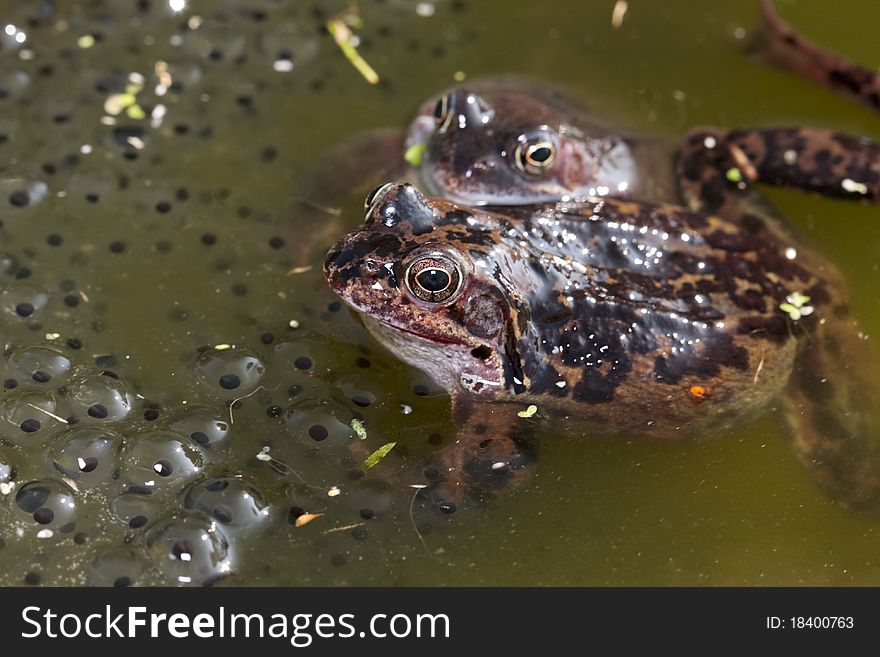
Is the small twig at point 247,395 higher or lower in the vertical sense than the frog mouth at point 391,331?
lower

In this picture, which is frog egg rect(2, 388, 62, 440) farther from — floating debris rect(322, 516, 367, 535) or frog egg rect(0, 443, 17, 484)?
floating debris rect(322, 516, 367, 535)

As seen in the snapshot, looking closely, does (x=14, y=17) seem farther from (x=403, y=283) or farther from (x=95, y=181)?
(x=403, y=283)

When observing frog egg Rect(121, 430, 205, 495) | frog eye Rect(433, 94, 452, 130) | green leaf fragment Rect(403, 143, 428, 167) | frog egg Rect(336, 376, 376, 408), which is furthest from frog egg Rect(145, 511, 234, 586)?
frog eye Rect(433, 94, 452, 130)

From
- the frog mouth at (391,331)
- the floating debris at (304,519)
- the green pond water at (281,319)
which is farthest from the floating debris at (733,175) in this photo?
the floating debris at (304,519)

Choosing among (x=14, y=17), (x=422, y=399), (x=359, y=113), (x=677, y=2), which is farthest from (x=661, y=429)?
(x=14, y=17)

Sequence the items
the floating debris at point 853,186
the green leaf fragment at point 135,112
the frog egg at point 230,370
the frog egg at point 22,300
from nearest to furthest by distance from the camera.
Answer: the frog egg at point 230,370
the frog egg at point 22,300
the floating debris at point 853,186
the green leaf fragment at point 135,112

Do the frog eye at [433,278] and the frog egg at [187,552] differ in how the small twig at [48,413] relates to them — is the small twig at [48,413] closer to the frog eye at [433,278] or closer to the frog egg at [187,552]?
the frog egg at [187,552]
